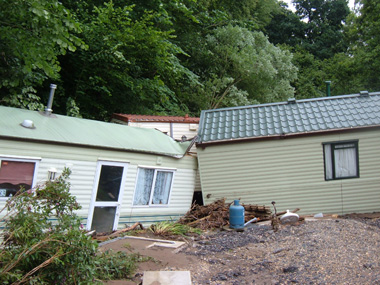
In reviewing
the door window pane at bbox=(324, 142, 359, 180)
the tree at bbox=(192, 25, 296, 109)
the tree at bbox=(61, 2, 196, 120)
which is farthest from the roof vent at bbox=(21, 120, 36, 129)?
the tree at bbox=(192, 25, 296, 109)

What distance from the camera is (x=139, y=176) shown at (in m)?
10.2

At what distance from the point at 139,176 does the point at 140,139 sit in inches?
45.0

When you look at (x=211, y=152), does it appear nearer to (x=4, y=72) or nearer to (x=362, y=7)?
(x=4, y=72)

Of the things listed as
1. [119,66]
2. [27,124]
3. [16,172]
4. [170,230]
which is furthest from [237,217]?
[119,66]

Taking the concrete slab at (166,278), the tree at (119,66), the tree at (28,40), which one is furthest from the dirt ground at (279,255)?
the tree at (119,66)

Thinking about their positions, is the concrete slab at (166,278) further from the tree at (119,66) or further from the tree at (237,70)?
the tree at (237,70)

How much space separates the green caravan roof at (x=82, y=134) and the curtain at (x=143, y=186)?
0.60m

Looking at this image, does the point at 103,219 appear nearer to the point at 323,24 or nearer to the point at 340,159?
the point at 340,159

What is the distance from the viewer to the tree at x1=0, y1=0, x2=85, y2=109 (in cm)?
1014

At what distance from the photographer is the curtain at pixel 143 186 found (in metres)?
10.3

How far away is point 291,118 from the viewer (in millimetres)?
11984

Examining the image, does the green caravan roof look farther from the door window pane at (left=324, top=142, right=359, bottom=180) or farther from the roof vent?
the door window pane at (left=324, top=142, right=359, bottom=180)

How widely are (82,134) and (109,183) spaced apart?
1382 mm

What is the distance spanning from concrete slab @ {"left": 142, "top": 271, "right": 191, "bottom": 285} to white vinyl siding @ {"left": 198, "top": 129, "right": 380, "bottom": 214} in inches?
236
